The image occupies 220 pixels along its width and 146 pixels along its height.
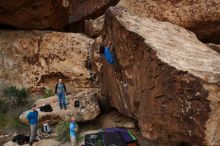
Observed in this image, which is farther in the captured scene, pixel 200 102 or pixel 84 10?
pixel 84 10

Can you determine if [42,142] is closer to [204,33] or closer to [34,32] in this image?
[34,32]

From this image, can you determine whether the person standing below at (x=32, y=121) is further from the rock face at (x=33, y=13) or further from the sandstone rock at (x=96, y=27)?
the sandstone rock at (x=96, y=27)

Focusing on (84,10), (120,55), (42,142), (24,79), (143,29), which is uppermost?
(84,10)

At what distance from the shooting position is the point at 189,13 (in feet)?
51.4

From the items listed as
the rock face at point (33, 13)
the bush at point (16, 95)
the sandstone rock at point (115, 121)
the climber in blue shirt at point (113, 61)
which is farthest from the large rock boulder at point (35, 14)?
the sandstone rock at point (115, 121)

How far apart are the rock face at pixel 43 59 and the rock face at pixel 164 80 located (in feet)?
11.1

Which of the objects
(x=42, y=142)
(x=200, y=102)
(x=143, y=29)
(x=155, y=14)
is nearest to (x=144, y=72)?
(x=143, y=29)

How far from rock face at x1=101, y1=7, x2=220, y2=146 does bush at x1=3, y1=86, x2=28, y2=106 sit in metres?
4.06

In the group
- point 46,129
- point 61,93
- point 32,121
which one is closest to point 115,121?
point 61,93

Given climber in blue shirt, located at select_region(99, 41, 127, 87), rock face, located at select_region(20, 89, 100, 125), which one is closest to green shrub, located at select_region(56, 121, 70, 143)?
rock face, located at select_region(20, 89, 100, 125)

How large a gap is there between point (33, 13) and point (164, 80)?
9567mm

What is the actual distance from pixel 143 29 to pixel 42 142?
16.2ft

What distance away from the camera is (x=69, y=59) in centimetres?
1614

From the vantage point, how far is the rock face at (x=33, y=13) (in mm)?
15656
